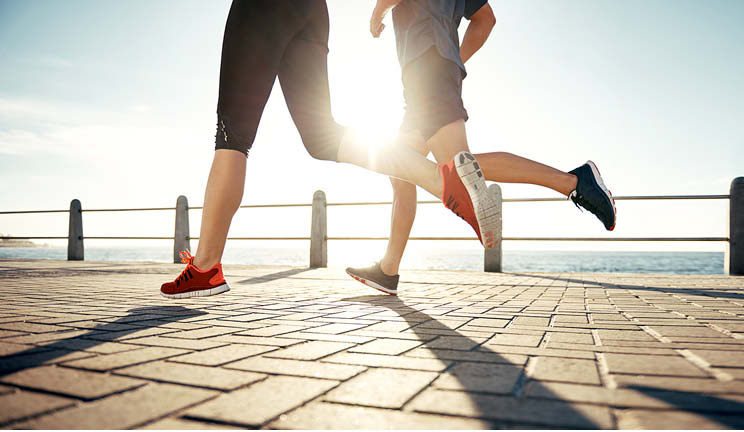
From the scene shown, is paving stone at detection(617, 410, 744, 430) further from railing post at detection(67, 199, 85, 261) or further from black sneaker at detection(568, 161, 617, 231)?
railing post at detection(67, 199, 85, 261)

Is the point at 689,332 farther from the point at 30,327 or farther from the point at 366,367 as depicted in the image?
the point at 30,327

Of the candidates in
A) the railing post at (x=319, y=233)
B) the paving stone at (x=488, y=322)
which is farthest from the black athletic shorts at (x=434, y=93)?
the railing post at (x=319, y=233)

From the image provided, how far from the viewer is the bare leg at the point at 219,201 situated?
262 cm

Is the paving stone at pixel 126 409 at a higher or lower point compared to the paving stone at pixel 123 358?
higher

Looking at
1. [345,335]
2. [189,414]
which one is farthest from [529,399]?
[345,335]

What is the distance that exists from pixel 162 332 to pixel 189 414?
0.94 metres

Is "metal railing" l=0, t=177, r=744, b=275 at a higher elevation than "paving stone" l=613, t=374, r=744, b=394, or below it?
higher

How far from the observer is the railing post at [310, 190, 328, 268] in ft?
25.3

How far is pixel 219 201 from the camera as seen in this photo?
2.62 meters

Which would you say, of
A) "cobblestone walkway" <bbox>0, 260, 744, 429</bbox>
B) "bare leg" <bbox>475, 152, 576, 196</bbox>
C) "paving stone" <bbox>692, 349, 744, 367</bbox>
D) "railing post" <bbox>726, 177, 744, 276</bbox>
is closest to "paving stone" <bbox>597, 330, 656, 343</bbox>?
"cobblestone walkway" <bbox>0, 260, 744, 429</bbox>

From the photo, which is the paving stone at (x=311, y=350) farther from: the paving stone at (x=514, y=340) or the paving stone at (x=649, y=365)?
the paving stone at (x=649, y=365)

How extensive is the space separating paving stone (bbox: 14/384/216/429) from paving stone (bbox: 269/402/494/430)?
22 centimetres

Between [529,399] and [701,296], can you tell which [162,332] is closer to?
[529,399]

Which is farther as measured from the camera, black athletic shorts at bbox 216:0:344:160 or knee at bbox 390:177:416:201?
knee at bbox 390:177:416:201
